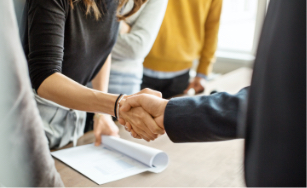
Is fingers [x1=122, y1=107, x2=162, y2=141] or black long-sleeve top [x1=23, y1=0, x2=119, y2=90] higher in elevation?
black long-sleeve top [x1=23, y1=0, x2=119, y2=90]

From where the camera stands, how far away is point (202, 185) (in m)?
0.79

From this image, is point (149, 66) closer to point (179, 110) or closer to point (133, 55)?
point (133, 55)

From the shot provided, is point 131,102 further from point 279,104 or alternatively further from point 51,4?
point 279,104

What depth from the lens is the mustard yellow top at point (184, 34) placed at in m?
1.21

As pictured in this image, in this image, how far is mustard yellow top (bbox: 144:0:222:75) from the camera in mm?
1213

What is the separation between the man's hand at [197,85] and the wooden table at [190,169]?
589mm

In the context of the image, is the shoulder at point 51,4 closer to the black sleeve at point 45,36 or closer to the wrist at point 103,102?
the black sleeve at point 45,36

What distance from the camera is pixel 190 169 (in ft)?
2.84

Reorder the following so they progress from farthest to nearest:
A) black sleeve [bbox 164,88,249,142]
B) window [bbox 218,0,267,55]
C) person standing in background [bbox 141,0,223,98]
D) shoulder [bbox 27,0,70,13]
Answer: window [bbox 218,0,267,55] < person standing in background [bbox 141,0,223,98] < shoulder [bbox 27,0,70,13] < black sleeve [bbox 164,88,249,142]

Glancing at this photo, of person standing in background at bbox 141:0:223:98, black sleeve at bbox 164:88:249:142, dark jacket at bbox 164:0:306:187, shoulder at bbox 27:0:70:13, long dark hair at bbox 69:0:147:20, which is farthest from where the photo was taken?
person standing in background at bbox 141:0:223:98

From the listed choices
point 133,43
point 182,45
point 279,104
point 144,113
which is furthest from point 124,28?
point 279,104

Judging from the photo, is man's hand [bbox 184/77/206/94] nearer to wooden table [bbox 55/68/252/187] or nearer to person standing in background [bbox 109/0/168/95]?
Answer: person standing in background [bbox 109/0/168/95]

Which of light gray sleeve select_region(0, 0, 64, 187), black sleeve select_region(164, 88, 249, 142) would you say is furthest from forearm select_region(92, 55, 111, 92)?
light gray sleeve select_region(0, 0, 64, 187)

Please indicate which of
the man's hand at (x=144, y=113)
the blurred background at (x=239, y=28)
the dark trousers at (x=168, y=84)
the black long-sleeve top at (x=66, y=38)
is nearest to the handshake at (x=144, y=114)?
the man's hand at (x=144, y=113)
